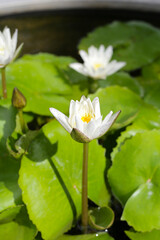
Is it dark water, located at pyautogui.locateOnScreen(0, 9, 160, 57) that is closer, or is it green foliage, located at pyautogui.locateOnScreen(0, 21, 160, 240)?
green foliage, located at pyautogui.locateOnScreen(0, 21, 160, 240)

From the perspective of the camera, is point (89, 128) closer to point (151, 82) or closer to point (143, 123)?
point (143, 123)

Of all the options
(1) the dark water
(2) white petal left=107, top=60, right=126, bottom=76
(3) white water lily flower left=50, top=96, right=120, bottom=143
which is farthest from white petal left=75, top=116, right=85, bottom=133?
(1) the dark water

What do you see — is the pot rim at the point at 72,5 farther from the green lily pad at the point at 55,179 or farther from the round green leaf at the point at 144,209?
the round green leaf at the point at 144,209

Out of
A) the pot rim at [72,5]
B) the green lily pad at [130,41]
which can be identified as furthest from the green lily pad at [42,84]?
the pot rim at [72,5]

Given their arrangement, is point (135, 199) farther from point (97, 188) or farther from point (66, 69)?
point (66, 69)

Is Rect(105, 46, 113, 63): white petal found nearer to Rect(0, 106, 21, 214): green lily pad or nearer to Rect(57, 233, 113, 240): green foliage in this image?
Rect(0, 106, 21, 214): green lily pad

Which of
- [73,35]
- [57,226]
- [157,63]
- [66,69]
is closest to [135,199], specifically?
[57,226]
